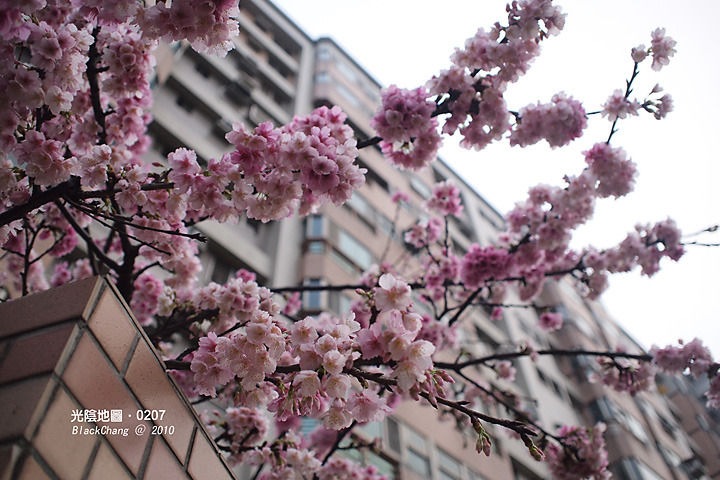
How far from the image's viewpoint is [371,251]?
1427 cm

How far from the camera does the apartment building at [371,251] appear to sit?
10961 millimetres

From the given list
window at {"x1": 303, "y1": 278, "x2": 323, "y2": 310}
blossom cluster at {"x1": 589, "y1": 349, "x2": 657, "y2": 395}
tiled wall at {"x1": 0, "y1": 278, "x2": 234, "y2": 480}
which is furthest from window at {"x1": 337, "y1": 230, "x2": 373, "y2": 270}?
tiled wall at {"x1": 0, "y1": 278, "x2": 234, "y2": 480}

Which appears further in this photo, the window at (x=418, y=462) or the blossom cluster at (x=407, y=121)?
the window at (x=418, y=462)

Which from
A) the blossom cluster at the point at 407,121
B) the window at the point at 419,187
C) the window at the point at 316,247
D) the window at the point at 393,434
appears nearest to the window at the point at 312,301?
the window at the point at 316,247

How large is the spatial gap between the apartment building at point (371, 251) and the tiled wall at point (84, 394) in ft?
16.2

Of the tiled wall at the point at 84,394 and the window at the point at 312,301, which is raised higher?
the window at the point at 312,301

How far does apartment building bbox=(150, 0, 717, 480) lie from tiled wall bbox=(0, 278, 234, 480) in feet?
16.2

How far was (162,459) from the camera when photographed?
173cm

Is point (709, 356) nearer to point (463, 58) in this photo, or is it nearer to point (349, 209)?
point (463, 58)

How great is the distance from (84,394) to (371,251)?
1283 cm

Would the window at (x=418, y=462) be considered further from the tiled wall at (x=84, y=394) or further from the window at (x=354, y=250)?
A: the tiled wall at (x=84, y=394)

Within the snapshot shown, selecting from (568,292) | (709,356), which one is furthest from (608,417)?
(709,356)

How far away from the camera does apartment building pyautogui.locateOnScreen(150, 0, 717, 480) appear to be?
11.0 meters

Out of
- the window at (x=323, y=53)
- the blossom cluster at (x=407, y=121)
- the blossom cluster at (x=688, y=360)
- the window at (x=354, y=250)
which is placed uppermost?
the window at (x=323, y=53)
